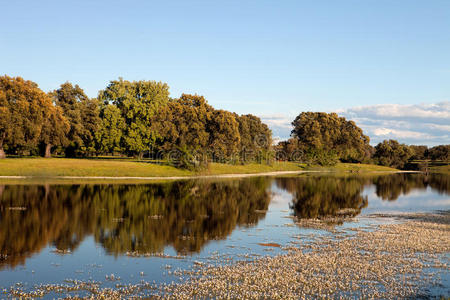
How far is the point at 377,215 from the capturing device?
132 feet

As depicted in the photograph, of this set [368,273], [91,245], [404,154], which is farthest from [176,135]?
[404,154]

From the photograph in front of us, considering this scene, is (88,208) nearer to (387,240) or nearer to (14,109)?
(387,240)

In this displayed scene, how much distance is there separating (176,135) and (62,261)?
79.2 meters

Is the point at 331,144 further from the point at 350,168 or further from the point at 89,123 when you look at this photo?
the point at 89,123

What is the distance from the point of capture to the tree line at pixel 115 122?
8406 cm

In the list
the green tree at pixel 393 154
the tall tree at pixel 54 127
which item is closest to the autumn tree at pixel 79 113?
the tall tree at pixel 54 127

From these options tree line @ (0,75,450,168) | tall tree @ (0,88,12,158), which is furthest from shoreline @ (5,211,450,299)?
tall tree @ (0,88,12,158)

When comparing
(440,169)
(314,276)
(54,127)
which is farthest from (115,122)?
(440,169)

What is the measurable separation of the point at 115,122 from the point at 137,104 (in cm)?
863

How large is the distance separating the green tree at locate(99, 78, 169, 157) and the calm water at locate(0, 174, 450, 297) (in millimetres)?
57248

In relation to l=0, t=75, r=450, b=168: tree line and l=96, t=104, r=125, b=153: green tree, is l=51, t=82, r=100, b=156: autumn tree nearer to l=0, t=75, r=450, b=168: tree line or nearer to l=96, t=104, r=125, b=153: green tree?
l=0, t=75, r=450, b=168: tree line

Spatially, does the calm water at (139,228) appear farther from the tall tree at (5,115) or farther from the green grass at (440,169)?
the green grass at (440,169)

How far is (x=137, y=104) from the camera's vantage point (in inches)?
4574

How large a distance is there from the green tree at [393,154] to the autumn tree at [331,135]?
45.6 ft
